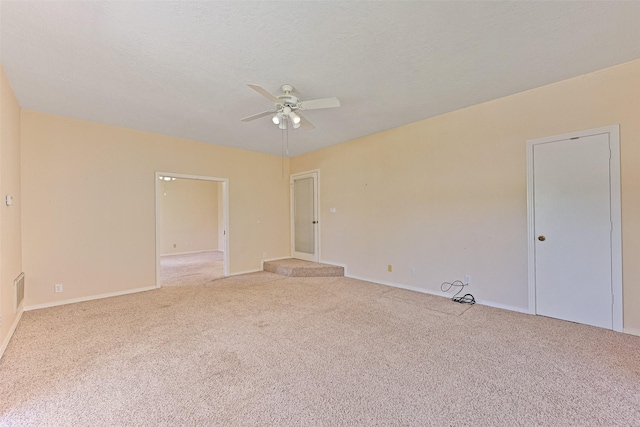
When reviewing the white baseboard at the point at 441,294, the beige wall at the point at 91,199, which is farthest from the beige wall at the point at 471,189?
the beige wall at the point at 91,199

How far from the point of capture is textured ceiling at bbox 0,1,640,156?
193cm

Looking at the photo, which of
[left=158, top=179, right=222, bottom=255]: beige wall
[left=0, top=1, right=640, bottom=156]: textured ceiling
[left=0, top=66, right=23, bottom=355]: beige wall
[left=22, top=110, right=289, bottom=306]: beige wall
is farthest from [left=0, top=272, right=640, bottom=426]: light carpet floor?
[left=158, top=179, right=222, bottom=255]: beige wall

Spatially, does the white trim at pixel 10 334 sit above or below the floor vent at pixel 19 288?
below

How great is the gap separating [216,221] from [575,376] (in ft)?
30.7

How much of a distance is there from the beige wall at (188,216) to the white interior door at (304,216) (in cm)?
363

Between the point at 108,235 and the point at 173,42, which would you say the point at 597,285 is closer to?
the point at 173,42

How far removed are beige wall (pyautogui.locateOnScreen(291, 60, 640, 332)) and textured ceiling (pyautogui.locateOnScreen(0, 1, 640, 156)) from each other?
0.31m

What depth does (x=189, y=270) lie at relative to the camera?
6.09 metres

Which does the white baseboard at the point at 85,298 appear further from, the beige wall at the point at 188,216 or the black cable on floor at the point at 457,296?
the black cable on floor at the point at 457,296

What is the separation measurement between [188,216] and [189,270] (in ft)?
10.6

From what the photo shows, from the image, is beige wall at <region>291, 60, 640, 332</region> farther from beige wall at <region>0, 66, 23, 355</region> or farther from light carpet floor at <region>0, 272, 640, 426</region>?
beige wall at <region>0, 66, 23, 355</region>

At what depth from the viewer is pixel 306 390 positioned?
74.7 inches

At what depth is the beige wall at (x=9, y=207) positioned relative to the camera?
256 centimetres

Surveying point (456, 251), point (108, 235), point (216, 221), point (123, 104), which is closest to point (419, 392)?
point (456, 251)
